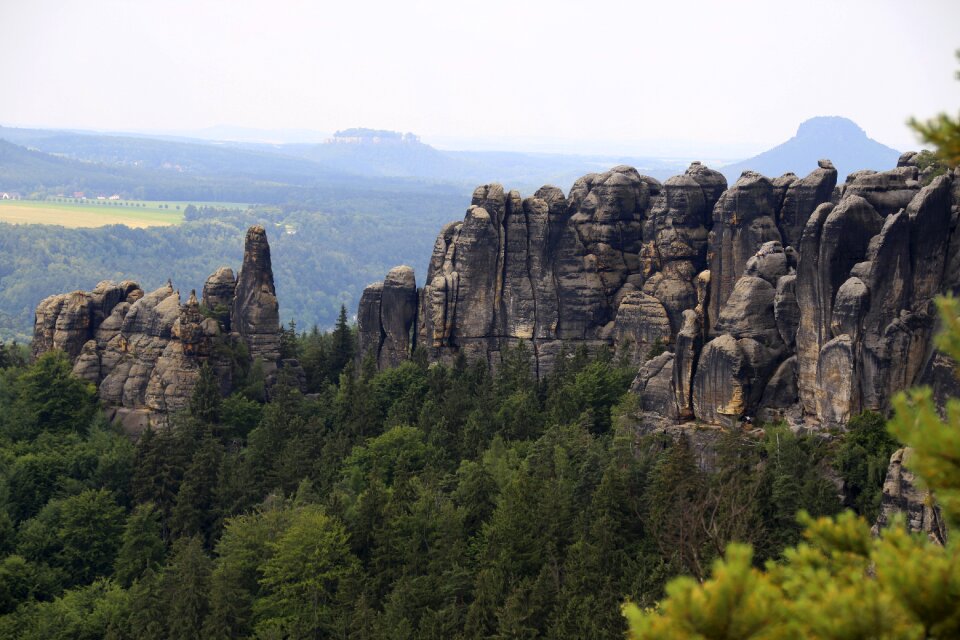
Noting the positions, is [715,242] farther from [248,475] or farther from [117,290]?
[117,290]

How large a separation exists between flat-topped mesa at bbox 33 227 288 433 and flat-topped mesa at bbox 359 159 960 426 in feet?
22.8

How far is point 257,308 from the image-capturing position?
76.6 metres

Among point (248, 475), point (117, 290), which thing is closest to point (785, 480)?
point (248, 475)

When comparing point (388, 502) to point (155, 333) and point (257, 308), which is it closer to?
point (155, 333)

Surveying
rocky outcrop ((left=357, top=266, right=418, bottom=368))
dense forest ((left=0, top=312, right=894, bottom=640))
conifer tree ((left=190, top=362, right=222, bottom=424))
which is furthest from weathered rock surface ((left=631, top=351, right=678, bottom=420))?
conifer tree ((left=190, top=362, right=222, bottom=424))

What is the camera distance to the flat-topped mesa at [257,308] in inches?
3014

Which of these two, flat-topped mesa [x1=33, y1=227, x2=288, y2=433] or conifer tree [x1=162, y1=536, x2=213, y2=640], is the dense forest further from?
flat-topped mesa [x1=33, y1=227, x2=288, y2=433]

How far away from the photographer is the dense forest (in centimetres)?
4538

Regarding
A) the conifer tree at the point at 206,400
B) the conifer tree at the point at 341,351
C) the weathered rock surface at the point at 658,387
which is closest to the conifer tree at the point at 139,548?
the conifer tree at the point at 206,400

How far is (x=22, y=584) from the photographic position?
5628 centimetres

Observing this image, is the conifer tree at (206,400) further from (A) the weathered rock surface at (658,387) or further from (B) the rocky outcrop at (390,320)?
(A) the weathered rock surface at (658,387)

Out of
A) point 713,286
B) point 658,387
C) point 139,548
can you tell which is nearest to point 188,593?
point 139,548

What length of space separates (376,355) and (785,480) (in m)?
36.5

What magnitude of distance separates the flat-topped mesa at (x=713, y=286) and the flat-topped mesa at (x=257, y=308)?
5586 mm
